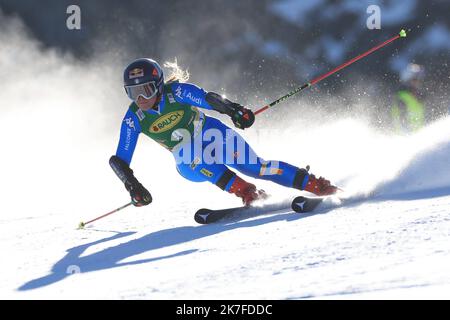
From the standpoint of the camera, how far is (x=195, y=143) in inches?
172

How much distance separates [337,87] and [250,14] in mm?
3962

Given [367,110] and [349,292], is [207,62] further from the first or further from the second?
[349,292]

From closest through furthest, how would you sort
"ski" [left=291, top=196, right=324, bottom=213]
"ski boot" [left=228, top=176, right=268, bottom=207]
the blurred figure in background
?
"ski" [left=291, top=196, right=324, bottom=213] < "ski boot" [left=228, top=176, right=268, bottom=207] < the blurred figure in background

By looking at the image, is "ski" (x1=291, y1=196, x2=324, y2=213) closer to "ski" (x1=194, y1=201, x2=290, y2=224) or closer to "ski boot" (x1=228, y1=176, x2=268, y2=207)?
"ski" (x1=194, y1=201, x2=290, y2=224)

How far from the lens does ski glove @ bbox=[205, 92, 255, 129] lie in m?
4.05

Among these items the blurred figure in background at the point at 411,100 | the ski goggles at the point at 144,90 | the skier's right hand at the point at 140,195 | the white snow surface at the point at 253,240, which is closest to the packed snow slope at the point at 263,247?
the white snow surface at the point at 253,240

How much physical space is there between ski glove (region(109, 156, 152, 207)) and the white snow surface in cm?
22

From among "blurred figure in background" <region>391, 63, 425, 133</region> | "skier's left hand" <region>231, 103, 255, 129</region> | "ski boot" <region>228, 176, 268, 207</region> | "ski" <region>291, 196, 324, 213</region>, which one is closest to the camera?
"ski" <region>291, 196, 324, 213</region>

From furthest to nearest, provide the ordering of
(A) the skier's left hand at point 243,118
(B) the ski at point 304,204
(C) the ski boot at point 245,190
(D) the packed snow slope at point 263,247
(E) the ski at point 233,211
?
(C) the ski boot at point 245,190, (E) the ski at point 233,211, (A) the skier's left hand at point 243,118, (B) the ski at point 304,204, (D) the packed snow slope at point 263,247

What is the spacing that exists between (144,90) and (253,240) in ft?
4.40

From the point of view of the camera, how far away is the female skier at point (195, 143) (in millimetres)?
4258

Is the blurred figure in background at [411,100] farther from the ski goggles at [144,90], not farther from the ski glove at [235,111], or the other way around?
the ski goggles at [144,90]

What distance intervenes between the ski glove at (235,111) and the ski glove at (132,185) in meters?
0.69

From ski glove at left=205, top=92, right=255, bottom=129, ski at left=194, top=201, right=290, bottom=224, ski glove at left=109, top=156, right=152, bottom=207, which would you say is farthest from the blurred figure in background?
ski glove at left=109, top=156, right=152, bottom=207
